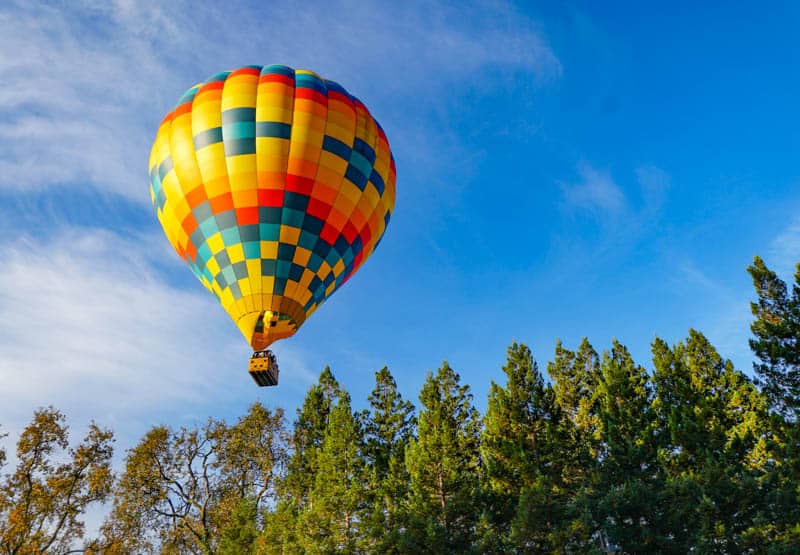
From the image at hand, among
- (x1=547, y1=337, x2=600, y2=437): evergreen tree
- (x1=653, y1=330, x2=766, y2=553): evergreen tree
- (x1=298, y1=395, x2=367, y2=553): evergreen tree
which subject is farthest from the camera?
(x1=547, y1=337, x2=600, y2=437): evergreen tree

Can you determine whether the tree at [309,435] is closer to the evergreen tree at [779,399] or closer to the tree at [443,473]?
the tree at [443,473]

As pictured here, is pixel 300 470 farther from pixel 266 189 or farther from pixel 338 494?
pixel 266 189

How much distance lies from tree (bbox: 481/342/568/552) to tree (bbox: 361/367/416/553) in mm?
4222

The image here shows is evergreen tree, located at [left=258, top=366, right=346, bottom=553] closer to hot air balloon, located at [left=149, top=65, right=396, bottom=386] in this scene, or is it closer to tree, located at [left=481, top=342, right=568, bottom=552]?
tree, located at [left=481, top=342, right=568, bottom=552]

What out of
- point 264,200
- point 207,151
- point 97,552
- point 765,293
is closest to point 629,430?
point 765,293

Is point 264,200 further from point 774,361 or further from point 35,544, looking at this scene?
point 774,361

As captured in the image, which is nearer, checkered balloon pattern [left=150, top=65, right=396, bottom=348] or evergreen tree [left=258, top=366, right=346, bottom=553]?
checkered balloon pattern [left=150, top=65, right=396, bottom=348]

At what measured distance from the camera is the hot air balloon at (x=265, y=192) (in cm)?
1507

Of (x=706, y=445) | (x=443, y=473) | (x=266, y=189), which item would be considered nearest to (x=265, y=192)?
(x=266, y=189)

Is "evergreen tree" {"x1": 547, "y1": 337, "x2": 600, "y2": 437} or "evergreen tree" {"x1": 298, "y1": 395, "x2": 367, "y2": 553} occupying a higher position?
"evergreen tree" {"x1": 547, "y1": 337, "x2": 600, "y2": 437}

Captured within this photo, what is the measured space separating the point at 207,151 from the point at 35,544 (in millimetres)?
20601

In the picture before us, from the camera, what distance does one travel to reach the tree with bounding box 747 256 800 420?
22.7 m

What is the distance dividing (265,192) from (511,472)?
53.9 feet

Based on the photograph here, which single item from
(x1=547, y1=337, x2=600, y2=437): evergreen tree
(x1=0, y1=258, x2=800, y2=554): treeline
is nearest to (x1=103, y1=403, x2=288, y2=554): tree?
(x1=0, y1=258, x2=800, y2=554): treeline
